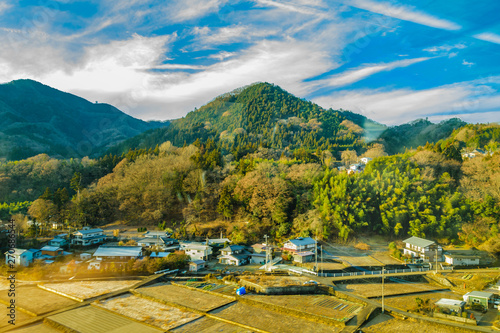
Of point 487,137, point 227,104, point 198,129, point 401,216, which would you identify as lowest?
point 401,216

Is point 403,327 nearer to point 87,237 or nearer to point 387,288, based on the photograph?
point 387,288

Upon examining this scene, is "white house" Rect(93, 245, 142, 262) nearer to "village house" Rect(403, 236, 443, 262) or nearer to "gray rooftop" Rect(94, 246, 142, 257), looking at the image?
"gray rooftop" Rect(94, 246, 142, 257)

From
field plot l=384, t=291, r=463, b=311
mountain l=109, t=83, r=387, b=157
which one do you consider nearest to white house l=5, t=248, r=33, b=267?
field plot l=384, t=291, r=463, b=311

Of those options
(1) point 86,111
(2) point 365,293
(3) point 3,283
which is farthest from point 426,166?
(1) point 86,111

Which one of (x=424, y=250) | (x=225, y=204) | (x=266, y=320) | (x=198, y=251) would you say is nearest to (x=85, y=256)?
(x=198, y=251)

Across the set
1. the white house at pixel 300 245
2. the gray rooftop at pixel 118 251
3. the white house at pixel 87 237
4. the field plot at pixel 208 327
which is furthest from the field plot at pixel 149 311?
the white house at pixel 87 237

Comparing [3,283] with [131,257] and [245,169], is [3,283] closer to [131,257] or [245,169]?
[131,257]

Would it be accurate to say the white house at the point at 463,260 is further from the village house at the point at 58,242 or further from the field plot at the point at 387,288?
the village house at the point at 58,242
